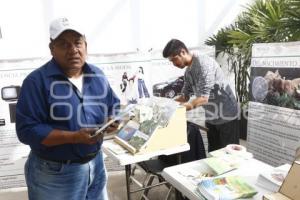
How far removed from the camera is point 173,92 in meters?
3.64

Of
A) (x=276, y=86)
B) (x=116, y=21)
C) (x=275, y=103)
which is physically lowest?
(x=275, y=103)

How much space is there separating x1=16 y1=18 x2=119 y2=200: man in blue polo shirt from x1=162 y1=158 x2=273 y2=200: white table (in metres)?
0.44

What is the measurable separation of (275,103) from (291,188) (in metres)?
1.06

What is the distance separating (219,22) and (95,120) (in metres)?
3.20

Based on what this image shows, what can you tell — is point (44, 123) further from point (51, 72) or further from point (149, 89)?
point (149, 89)

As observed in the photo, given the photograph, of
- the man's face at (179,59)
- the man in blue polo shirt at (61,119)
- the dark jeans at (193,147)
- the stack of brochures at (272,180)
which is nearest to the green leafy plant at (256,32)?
the man's face at (179,59)

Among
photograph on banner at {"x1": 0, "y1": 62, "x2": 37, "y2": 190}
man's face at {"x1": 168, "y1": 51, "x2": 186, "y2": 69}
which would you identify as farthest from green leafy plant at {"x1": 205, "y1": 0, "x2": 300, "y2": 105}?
photograph on banner at {"x1": 0, "y1": 62, "x2": 37, "y2": 190}

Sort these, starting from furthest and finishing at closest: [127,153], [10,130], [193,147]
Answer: [10,130]
[193,147]
[127,153]

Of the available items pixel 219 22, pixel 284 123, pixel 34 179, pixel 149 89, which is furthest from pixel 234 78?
pixel 34 179

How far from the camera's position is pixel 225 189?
1.35 m

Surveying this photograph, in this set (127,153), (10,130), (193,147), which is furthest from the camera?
(10,130)

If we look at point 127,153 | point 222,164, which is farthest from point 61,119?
point 222,164

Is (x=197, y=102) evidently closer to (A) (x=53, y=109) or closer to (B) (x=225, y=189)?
(B) (x=225, y=189)

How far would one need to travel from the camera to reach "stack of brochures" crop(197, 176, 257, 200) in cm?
130
